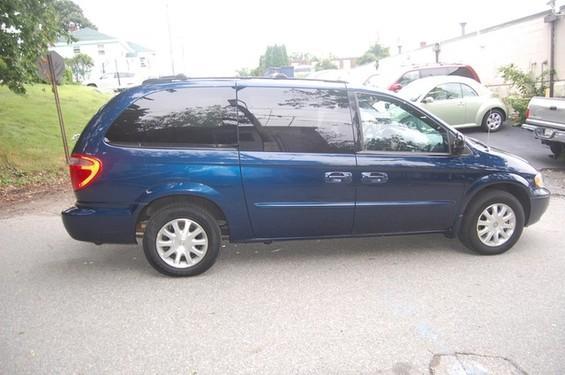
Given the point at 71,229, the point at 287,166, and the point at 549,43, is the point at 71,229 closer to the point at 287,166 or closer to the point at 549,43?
the point at 287,166

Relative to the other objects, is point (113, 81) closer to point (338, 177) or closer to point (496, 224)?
point (338, 177)

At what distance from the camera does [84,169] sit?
418 cm

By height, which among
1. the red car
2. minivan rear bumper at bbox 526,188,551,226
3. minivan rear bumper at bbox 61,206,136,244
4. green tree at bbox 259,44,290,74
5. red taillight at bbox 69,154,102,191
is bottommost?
minivan rear bumper at bbox 526,188,551,226

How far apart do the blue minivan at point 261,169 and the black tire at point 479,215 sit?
2 centimetres

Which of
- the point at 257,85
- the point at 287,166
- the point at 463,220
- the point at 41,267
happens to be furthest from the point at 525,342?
the point at 41,267

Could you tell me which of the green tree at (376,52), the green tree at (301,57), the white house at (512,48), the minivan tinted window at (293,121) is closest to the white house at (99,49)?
the green tree at (376,52)

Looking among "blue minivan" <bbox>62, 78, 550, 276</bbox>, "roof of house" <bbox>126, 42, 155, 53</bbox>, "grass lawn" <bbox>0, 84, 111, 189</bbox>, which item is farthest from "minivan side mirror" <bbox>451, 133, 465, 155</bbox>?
"roof of house" <bbox>126, 42, 155, 53</bbox>

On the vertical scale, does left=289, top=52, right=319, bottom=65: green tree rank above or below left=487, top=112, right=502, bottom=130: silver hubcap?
above

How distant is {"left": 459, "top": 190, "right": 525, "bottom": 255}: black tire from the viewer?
4793 mm

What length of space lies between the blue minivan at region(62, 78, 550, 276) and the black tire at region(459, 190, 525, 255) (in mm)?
18

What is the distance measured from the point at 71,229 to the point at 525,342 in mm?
3723

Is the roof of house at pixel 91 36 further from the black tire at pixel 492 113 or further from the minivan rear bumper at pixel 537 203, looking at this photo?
the minivan rear bumper at pixel 537 203

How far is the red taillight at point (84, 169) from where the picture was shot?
4.16 metres

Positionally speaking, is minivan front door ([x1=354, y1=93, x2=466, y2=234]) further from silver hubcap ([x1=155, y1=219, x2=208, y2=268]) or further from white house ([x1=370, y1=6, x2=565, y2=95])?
white house ([x1=370, y1=6, x2=565, y2=95])
